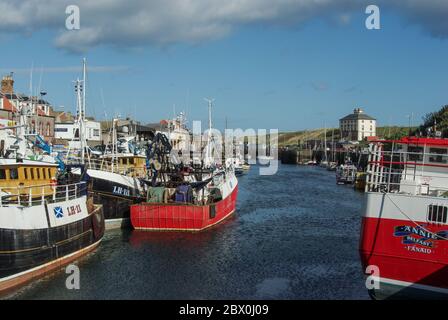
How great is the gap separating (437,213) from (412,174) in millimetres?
2959

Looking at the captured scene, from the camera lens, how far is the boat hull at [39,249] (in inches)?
1002

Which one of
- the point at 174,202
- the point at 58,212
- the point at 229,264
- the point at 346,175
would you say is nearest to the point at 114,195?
the point at 174,202

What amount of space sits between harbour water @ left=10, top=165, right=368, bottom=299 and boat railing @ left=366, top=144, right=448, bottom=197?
6.39 meters

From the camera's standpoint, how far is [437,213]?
71.8 ft

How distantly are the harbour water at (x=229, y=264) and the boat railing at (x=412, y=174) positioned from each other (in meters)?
6.39

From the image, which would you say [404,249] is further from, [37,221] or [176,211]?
[176,211]

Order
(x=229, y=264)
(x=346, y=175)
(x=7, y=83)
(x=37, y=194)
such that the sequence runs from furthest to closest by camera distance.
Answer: (x=346, y=175), (x=7, y=83), (x=229, y=264), (x=37, y=194)

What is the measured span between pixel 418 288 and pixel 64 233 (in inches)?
809

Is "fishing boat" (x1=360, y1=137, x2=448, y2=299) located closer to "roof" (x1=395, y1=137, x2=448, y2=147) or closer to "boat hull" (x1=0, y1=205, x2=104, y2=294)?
"roof" (x1=395, y1=137, x2=448, y2=147)

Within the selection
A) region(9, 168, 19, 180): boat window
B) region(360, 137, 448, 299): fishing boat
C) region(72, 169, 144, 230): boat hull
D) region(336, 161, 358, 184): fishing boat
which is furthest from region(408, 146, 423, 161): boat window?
region(336, 161, 358, 184): fishing boat

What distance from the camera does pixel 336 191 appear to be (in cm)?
8412
